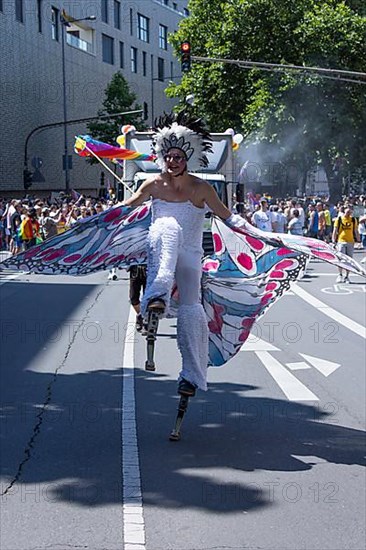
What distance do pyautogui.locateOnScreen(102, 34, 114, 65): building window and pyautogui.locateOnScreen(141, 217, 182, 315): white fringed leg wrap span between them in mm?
53378

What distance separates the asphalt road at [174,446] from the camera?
606 centimetres

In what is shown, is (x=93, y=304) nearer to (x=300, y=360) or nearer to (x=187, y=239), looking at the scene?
(x=300, y=360)

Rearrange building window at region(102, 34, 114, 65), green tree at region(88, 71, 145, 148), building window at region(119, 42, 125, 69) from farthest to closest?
building window at region(119, 42, 125, 69) < building window at region(102, 34, 114, 65) < green tree at region(88, 71, 145, 148)

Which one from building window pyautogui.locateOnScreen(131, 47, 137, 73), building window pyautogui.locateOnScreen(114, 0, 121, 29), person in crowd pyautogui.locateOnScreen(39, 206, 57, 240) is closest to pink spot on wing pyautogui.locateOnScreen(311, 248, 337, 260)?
person in crowd pyautogui.locateOnScreen(39, 206, 57, 240)

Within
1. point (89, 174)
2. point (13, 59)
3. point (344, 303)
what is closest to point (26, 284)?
point (344, 303)

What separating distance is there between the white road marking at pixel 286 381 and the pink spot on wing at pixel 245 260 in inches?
149

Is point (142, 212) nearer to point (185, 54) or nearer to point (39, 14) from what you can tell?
point (185, 54)

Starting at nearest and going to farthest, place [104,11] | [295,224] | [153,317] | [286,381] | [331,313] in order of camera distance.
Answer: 1. [153,317]
2. [286,381]
3. [331,313]
4. [295,224]
5. [104,11]

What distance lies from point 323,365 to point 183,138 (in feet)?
23.3

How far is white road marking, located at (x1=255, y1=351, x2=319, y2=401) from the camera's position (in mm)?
9992

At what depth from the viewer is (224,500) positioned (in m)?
6.64

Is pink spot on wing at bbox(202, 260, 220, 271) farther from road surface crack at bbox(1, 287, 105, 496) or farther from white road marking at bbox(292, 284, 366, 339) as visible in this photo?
white road marking at bbox(292, 284, 366, 339)

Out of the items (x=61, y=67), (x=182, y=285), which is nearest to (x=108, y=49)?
(x=61, y=67)

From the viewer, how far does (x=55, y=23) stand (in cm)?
4862
